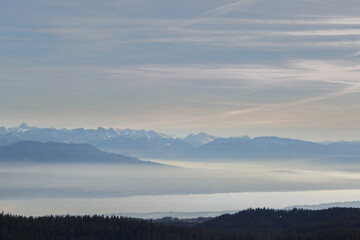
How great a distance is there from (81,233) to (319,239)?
3990cm

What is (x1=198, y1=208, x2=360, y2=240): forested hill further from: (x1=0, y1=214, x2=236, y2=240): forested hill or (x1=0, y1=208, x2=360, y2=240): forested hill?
(x1=0, y1=214, x2=236, y2=240): forested hill

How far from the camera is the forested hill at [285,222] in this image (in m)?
108

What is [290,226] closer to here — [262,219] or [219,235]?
[262,219]

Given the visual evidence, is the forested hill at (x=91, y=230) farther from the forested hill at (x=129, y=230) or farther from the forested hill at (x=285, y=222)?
the forested hill at (x=285, y=222)

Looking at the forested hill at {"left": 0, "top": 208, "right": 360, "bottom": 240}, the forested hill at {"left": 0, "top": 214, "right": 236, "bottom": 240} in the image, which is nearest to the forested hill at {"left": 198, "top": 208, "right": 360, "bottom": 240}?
the forested hill at {"left": 0, "top": 208, "right": 360, "bottom": 240}

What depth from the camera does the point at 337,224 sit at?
363 feet

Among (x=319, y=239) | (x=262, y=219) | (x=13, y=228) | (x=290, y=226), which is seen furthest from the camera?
(x=262, y=219)

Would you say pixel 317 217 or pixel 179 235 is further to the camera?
pixel 317 217

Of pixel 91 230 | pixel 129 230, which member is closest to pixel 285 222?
pixel 129 230

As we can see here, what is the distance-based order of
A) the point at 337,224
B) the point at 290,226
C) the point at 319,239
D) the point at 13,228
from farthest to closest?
the point at 290,226 < the point at 337,224 < the point at 13,228 < the point at 319,239

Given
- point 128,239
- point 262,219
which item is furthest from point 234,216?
point 128,239

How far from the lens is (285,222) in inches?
5256

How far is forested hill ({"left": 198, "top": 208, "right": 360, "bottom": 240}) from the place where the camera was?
107762 millimetres

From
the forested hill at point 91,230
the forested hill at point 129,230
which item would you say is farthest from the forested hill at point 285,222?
the forested hill at point 91,230
